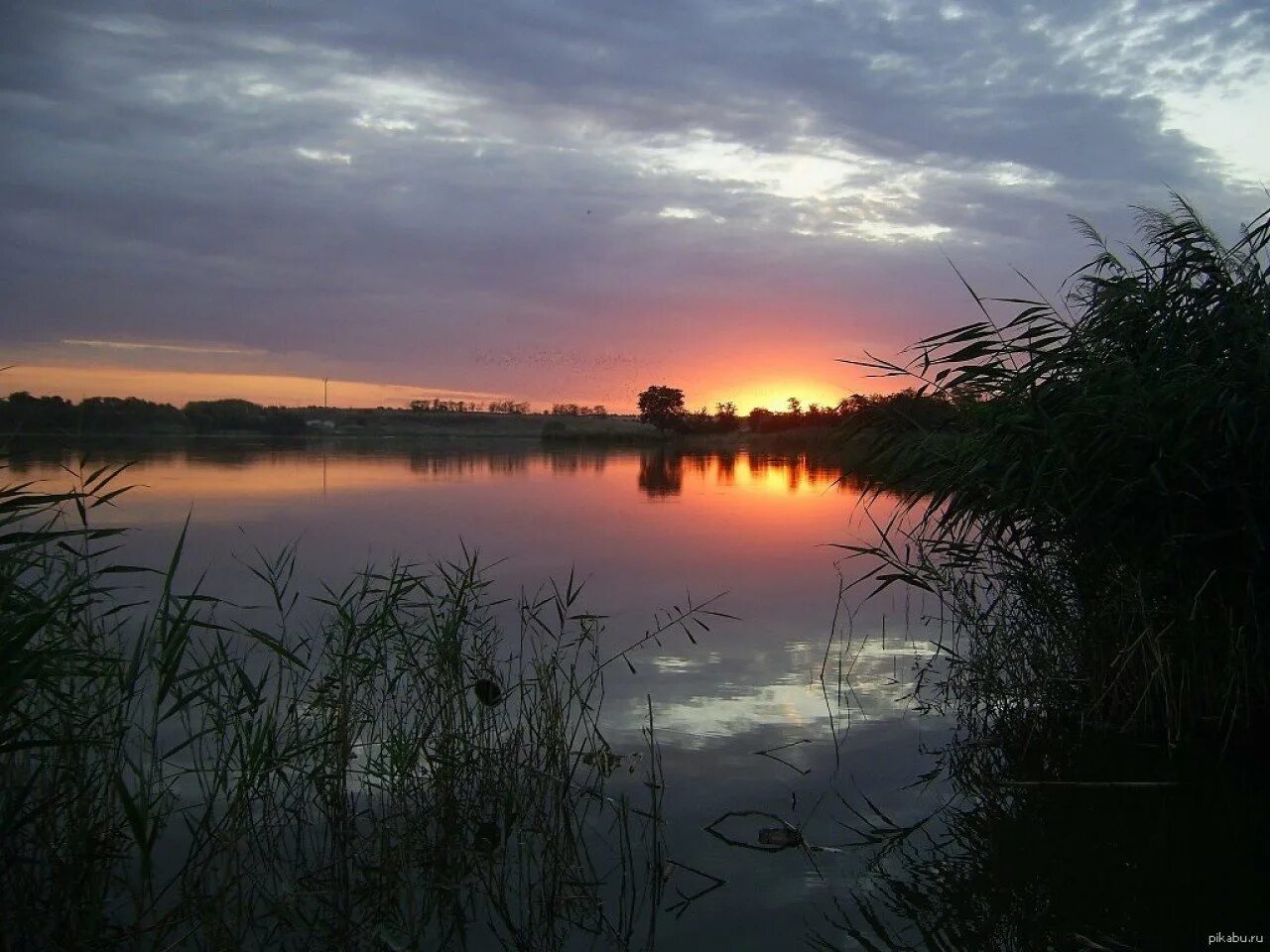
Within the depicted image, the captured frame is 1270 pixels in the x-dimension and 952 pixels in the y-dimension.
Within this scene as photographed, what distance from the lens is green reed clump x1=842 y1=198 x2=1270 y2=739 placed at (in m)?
4.77

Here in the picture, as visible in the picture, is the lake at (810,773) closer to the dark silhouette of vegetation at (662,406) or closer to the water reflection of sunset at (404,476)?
the water reflection of sunset at (404,476)

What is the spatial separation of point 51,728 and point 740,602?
22.2 feet

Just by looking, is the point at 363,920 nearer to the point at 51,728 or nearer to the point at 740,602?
the point at 51,728

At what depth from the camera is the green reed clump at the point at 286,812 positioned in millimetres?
3195

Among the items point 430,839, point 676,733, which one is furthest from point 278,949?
point 676,733

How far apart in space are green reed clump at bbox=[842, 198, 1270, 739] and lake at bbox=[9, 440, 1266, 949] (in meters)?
0.55

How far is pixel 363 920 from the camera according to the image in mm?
3445

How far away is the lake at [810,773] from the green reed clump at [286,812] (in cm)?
43

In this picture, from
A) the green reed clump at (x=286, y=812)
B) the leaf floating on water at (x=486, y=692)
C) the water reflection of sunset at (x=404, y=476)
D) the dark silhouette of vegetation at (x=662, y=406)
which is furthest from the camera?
the dark silhouette of vegetation at (x=662, y=406)

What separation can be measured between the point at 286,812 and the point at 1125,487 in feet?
14.0

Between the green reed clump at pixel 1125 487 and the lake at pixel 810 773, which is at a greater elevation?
the green reed clump at pixel 1125 487

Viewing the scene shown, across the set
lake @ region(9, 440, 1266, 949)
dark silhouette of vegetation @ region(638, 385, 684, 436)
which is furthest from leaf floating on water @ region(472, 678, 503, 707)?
dark silhouette of vegetation @ region(638, 385, 684, 436)

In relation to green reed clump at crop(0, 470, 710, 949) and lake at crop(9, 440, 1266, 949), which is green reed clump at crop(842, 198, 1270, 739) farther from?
green reed clump at crop(0, 470, 710, 949)

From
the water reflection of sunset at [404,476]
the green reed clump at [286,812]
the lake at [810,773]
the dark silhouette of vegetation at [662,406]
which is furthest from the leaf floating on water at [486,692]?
the dark silhouette of vegetation at [662,406]
